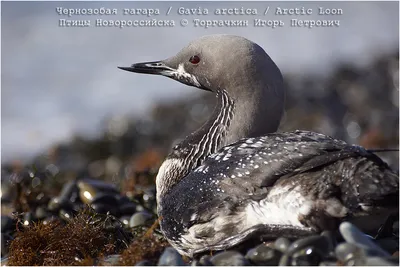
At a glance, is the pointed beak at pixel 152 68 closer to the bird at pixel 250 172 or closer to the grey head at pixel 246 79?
the bird at pixel 250 172

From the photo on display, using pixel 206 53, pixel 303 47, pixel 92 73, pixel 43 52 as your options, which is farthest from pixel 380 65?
pixel 206 53

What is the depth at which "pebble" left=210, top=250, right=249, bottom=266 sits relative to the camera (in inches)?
167

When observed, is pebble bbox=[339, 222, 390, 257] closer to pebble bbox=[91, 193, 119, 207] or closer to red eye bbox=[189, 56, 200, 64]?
red eye bbox=[189, 56, 200, 64]

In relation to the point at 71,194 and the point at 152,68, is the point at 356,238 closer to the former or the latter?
the point at 152,68

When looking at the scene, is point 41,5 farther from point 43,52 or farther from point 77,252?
point 77,252

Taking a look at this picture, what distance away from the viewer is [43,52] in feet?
82.2

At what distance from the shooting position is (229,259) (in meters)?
4.27

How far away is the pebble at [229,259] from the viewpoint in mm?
4234

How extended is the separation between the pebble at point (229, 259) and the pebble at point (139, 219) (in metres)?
1.74

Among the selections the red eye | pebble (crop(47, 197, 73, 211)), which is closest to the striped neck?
the red eye

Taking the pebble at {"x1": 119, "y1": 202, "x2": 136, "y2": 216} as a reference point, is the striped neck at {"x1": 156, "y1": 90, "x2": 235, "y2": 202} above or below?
above

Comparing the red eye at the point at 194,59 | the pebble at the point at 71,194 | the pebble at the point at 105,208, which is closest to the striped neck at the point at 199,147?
the red eye at the point at 194,59

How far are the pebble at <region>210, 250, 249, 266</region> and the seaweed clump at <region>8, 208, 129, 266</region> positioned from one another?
0.86m

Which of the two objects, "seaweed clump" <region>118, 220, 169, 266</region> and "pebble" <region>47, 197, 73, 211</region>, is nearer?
"seaweed clump" <region>118, 220, 169, 266</region>
